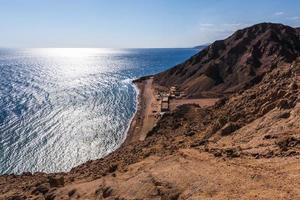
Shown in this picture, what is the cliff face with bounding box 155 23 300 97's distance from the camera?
135000 millimetres

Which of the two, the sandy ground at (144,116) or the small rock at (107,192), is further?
the sandy ground at (144,116)

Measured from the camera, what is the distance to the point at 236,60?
147m

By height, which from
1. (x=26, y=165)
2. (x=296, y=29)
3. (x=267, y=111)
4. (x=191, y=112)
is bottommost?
(x=26, y=165)

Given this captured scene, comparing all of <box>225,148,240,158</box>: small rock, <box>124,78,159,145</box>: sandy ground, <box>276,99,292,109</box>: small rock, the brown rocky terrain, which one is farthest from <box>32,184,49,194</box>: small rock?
<box>124,78,159,145</box>: sandy ground

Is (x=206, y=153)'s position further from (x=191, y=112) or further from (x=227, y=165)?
(x=191, y=112)

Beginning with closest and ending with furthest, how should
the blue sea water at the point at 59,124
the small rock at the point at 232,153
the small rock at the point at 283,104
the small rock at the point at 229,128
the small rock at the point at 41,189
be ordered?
the small rock at the point at 232,153 < the small rock at the point at 283,104 < the small rock at the point at 41,189 < the small rock at the point at 229,128 < the blue sea water at the point at 59,124

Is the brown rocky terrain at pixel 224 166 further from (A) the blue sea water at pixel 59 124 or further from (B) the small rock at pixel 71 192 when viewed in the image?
(A) the blue sea water at pixel 59 124

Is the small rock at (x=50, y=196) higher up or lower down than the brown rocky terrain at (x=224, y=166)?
lower down

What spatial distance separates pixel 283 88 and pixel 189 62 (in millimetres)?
123425

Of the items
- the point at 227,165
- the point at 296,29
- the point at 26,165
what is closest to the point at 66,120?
the point at 26,165

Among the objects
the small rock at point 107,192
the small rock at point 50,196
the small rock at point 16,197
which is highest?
the small rock at point 107,192

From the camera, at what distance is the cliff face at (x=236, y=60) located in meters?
135

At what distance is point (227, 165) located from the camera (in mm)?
31891

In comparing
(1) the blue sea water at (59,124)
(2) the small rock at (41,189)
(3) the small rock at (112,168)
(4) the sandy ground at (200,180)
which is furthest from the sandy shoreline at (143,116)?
(4) the sandy ground at (200,180)
